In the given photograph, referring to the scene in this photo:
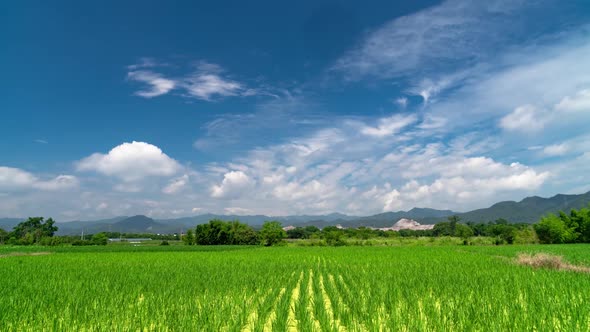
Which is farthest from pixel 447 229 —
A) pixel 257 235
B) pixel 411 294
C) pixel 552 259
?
pixel 411 294

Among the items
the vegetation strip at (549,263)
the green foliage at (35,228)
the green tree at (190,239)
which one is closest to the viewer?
the vegetation strip at (549,263)

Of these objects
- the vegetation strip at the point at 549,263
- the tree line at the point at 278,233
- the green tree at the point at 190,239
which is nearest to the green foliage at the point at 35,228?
the tree line at the point at 278,233

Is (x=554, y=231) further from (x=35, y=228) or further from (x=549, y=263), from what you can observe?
(x=35, y=228)

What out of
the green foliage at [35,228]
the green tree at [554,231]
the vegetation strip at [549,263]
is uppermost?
the green foliage at [35,228]

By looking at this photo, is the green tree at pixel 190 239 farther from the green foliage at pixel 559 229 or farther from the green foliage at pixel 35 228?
the green foliage at pixel 559 229

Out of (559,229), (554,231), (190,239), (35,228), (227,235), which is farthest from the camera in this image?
(35,228)

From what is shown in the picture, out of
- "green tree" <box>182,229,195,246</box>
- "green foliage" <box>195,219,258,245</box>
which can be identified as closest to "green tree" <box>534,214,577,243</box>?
"green foliage" <box>195,219,258,245</box>

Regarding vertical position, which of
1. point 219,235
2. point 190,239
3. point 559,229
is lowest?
point 559,229

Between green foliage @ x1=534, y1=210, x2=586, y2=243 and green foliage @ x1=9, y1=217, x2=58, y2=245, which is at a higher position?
green foliage @ x1=9, y1=217, x2=58, y2=245

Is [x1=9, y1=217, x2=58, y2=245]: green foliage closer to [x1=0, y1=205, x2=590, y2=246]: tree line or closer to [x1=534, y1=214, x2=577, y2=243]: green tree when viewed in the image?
[x1=0, y1=205, x2=590, y2=246]: tree line

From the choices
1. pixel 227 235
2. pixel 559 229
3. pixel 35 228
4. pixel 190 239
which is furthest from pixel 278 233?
pixel 35 228

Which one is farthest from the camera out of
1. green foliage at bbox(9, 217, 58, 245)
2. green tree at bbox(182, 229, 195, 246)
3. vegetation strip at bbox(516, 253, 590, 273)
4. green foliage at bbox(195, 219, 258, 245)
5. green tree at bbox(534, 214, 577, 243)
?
green foliage at bbox(9, 217, 58, 245)

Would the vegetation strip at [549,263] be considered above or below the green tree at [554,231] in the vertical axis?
above

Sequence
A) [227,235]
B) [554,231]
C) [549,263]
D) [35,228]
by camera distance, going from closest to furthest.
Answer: [549,263], [554,231], [227,235], [35,228]
